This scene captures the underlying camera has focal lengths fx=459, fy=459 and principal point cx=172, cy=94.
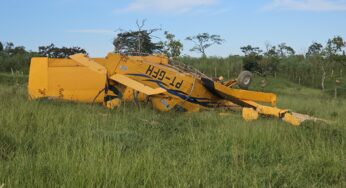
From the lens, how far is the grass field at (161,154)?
13.2ft

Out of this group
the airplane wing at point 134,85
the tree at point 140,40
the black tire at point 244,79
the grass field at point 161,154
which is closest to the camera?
the grass field at point 161,154

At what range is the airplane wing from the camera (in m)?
9.57

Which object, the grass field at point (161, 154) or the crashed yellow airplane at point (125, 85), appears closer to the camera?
the grass field at point (161, 154)

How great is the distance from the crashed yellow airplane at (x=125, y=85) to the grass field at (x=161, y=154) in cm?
304

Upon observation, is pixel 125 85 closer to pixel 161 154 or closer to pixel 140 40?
pixel 161 154

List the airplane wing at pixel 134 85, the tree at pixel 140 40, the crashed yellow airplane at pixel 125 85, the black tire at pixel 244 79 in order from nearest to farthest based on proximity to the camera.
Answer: the airplane wing at pixel 134 85 → the crashed yellow airplane at pixel 125 85 → the black tire at pixel 244 79 → the tree at pixel 140 40

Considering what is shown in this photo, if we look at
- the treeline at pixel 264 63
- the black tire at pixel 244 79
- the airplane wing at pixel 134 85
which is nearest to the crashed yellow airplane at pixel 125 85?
the airplane wing at pixel 134 85

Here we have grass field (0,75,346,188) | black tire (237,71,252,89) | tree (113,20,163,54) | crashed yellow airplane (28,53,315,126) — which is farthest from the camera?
tree (113,20,163,54)

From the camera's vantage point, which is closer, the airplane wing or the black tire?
the airplane wing

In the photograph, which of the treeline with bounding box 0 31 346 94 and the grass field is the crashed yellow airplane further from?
the treeline with bounding box 0 31 346 94

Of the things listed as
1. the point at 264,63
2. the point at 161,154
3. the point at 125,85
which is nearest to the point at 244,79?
the point at 125,85

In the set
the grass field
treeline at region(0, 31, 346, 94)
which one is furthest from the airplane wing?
treeline at region(0, 31, 346, 94)

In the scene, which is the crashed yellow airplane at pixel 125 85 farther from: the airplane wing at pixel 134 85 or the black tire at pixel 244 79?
the black tire at pixel 244 79

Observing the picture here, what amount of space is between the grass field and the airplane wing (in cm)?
184
